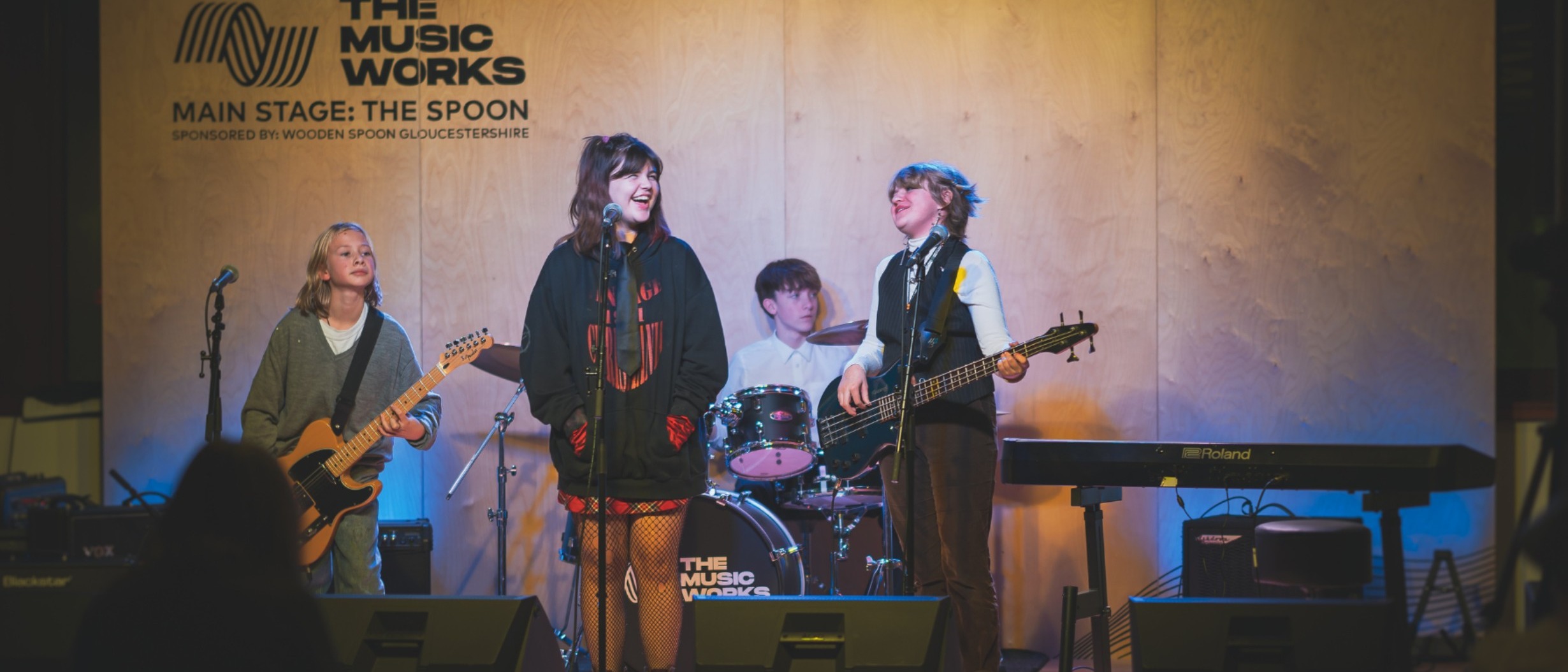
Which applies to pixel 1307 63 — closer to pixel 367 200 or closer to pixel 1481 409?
pixel 1481 409

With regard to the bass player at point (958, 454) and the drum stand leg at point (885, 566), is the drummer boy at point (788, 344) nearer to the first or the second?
the drum stand leg at point (885, 566)

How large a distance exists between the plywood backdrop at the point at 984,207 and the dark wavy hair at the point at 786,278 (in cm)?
15

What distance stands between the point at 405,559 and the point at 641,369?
2.11 m

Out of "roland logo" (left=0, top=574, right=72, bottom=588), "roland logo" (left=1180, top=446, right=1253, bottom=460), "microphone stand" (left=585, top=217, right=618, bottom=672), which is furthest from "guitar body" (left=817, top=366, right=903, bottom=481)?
"roland logo" (left=0, top=574, right=72, bottom=588)

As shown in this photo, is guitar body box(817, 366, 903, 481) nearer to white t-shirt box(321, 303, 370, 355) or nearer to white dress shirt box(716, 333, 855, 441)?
white dress shirt box(716, 333, 855, 441)

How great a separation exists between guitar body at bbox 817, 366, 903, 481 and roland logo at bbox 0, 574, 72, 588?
8.83 feet

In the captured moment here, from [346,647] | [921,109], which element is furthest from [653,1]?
[346,647]

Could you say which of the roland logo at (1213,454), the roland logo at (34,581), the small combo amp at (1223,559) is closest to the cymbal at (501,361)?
the roland logo at (34,581)

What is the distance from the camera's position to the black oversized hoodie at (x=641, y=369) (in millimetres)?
4117

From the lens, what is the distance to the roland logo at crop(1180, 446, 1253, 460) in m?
3.98

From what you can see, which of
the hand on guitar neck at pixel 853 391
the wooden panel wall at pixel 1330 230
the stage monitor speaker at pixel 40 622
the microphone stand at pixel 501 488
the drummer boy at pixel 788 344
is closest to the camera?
the stage monitor speaker at pixel 40 622

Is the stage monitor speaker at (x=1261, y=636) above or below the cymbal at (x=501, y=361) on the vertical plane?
below

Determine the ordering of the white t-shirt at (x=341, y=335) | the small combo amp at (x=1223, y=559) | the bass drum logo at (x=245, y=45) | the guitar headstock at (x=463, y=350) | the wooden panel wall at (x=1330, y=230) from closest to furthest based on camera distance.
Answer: the guitar headstock at (x=463, y=350)
the white t-shirt at (x=341, y=335)
the small combo amp at (x=1223, y=559)
the wooden panel wall at (x=1330, y=230)
the bass drum logo at (x=245, y=45)

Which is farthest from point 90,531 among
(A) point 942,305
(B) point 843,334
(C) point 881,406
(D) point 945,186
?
(D) point 945,186
